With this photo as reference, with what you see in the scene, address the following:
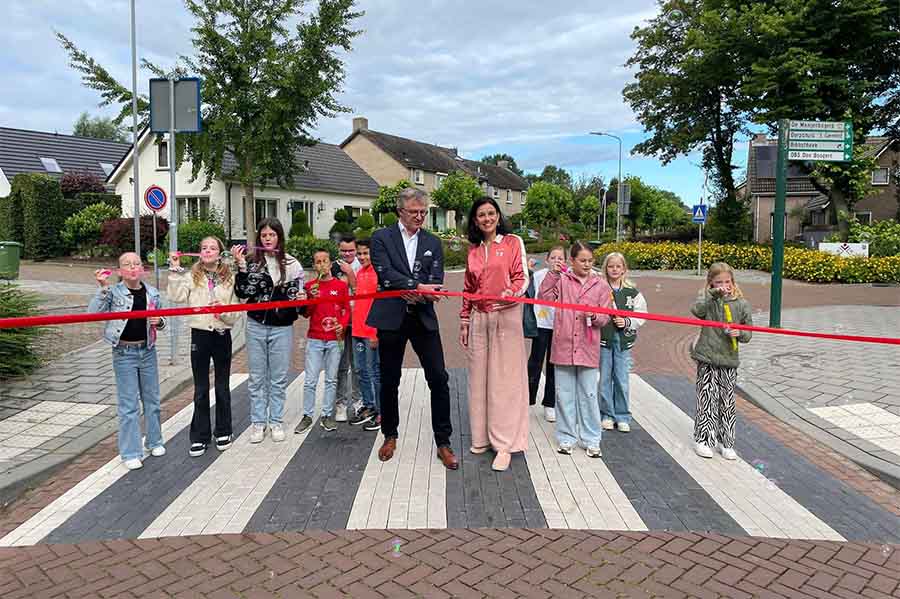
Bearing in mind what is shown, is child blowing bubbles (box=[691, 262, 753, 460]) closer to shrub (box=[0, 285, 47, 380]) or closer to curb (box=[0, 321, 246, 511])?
curb (box=[0, 321, 246, 511])

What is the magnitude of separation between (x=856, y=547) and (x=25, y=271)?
25768mm

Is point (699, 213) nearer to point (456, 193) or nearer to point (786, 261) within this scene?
point (786, 261)

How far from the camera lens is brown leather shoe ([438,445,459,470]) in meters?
4.71

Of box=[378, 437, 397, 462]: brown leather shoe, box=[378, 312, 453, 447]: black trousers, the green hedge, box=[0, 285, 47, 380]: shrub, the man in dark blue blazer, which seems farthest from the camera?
the green hedge

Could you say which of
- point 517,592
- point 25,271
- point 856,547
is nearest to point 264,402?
point 517,592

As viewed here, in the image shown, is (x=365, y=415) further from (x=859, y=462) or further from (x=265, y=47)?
(x=265, y=47)

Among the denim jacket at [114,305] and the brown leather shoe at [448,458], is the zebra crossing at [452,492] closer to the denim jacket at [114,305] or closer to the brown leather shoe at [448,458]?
the brown leather shoe at [448,458]

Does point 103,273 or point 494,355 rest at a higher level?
point 103,273

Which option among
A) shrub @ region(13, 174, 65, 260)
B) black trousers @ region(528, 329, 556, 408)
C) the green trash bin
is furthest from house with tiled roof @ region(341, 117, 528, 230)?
Result: black trousers @ region(528, 329, 556, 408)

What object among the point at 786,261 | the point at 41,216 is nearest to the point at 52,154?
the point at 41,216

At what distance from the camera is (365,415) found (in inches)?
232

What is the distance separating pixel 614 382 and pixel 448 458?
1.84 meters

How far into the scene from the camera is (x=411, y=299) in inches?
181

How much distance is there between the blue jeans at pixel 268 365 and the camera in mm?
5176
